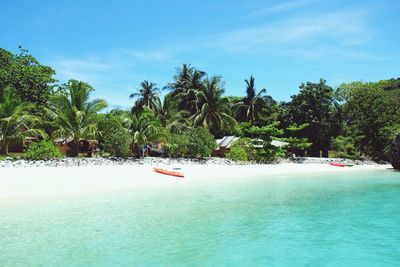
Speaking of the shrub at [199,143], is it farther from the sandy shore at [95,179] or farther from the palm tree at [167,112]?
the palm tree at [167,112]

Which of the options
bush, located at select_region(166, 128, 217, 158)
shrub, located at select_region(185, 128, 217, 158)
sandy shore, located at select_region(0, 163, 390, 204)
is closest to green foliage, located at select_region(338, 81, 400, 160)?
sandy shore, located at select_region(0, 163, 390, 204)

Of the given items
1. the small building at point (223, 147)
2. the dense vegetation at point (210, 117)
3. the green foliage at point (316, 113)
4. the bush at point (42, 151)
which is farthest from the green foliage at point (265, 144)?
the bush at point (42, 151)

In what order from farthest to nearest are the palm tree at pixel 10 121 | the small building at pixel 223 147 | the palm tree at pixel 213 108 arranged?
the palm tree at pixel 213 108 → the small building at pixel 223 147 → the palm tree at pixel 10 121

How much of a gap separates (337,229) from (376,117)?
33598mm

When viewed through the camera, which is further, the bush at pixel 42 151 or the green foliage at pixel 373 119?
the green foliage at pixel 373 119

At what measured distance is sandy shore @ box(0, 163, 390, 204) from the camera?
607 inches

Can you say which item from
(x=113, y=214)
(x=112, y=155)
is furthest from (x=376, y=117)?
(x=113, y=214)

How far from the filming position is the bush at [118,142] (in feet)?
82.6

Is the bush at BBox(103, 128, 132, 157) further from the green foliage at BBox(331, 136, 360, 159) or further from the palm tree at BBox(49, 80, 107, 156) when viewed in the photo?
the green foliage at BBox(331, 136, 360, 159)

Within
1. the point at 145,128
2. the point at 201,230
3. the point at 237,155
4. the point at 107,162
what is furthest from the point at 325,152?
the point at 201,230

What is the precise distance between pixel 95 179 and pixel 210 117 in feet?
75.8

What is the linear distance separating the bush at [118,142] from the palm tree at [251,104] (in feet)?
70.2

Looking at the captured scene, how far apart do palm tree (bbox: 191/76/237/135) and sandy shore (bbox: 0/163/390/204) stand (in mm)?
13142

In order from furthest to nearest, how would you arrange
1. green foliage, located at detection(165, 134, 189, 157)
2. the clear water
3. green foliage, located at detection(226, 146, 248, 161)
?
green foliage, located at detection(226, 146, 248, 161)
green foliage, located at detection(165, 134, 189, 157)
the clear water
